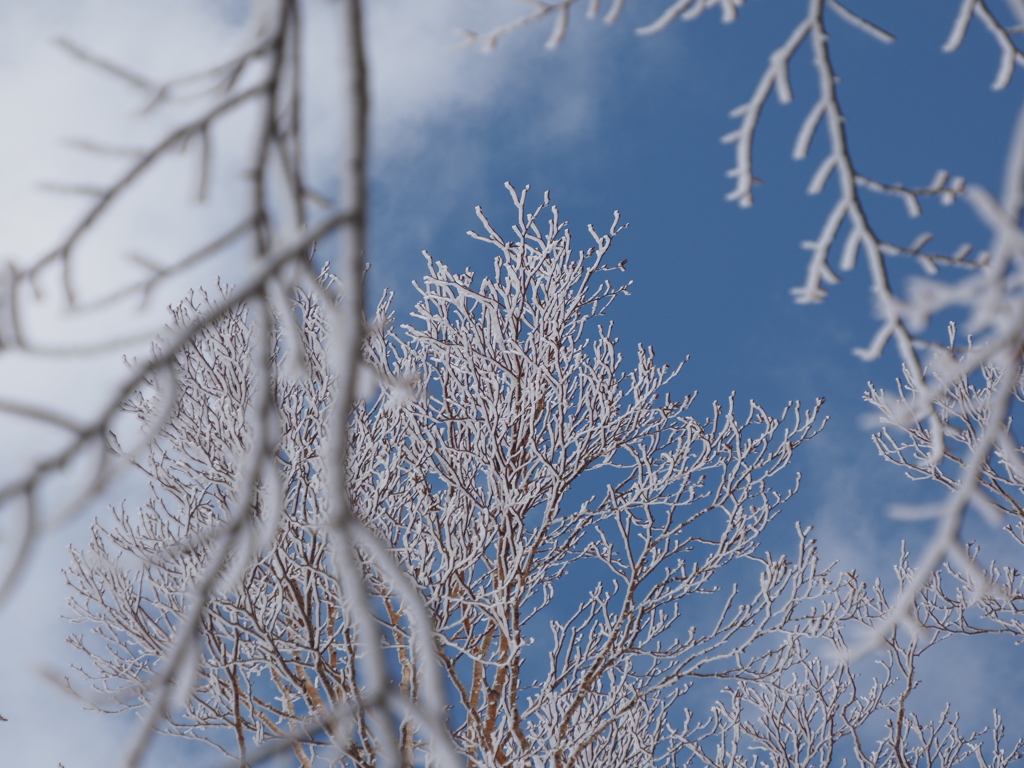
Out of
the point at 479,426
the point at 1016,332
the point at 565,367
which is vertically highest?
the point at 565,367

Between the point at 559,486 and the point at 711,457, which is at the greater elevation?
the point at 711,457

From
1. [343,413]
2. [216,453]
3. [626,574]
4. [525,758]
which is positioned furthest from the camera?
[216,453]

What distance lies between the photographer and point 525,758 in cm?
491

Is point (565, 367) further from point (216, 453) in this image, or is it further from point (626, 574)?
point (216, 453)

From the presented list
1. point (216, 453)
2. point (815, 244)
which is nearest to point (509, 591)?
point (216, 453)

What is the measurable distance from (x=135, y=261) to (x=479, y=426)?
177 inches

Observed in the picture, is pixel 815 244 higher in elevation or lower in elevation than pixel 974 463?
higher

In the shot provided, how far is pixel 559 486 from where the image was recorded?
17.8ft

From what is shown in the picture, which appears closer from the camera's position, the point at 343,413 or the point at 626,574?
the point at 343,413

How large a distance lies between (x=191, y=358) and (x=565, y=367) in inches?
105

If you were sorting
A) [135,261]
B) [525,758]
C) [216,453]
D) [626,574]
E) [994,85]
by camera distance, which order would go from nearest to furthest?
[135,261]
[994,85]
[525,758]
[626,574]
[216,453]

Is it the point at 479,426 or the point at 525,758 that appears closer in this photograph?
the point at 525,758

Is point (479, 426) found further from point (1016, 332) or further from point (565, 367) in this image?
point (1016, 332)

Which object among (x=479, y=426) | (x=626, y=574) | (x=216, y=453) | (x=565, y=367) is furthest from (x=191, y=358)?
(x=626, y=574)
